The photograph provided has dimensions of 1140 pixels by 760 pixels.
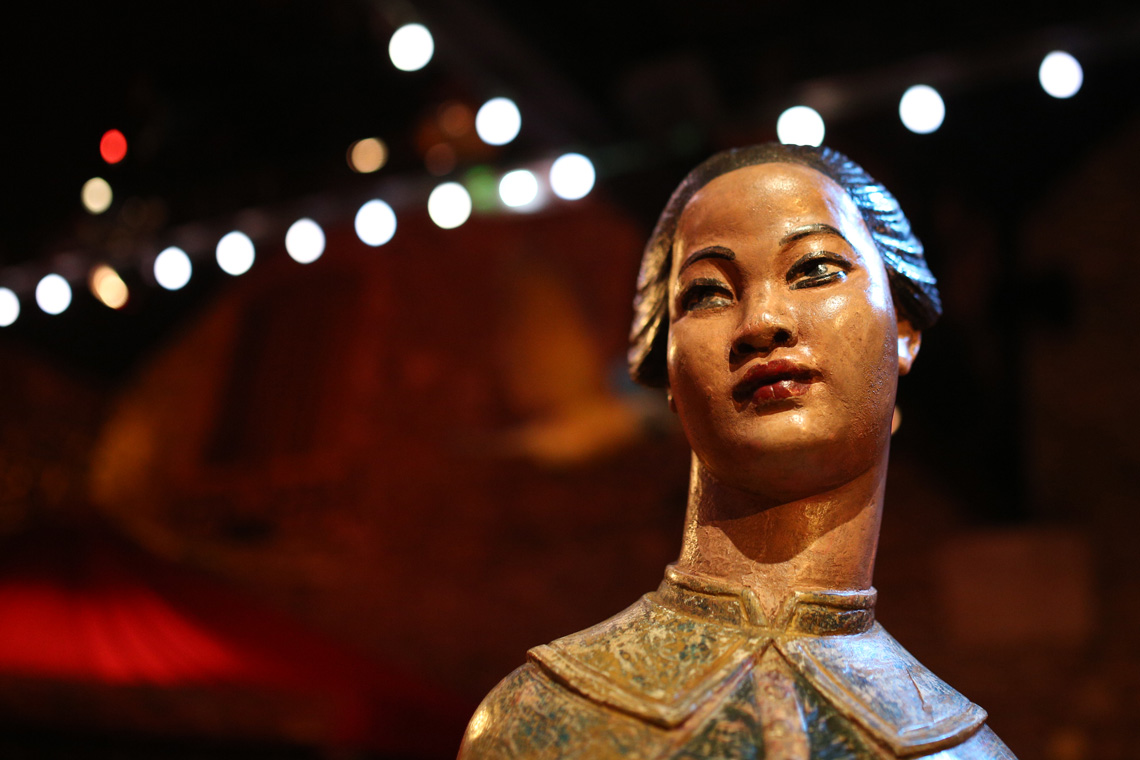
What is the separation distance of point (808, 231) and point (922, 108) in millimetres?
2028

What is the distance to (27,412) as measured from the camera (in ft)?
24.6

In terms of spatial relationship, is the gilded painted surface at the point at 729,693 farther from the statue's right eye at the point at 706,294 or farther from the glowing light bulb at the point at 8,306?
the glowing light bulb at the point at 8,306

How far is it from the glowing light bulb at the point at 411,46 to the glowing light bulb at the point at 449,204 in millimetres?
815

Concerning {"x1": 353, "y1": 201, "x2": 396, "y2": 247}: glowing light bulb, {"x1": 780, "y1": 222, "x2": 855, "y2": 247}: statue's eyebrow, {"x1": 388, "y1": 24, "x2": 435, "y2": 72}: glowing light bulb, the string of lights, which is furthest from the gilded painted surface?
{"x1": 353, "y1": 201, "x2": 396, "y2": 247}: glowing light bulb

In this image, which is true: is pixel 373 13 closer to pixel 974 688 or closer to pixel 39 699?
pixel 974 688

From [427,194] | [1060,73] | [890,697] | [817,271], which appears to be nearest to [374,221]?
[427,194]

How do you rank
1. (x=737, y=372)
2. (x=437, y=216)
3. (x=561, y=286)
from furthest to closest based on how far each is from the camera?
1. (x=561, y=286)
2. (x=437, y=216)
3. (x=737, y=372)

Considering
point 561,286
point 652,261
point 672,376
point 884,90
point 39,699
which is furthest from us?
point 561,286

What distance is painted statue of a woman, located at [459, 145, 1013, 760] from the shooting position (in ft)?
4.18

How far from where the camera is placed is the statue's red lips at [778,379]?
4.63 ft

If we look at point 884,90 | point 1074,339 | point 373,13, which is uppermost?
point 373,13

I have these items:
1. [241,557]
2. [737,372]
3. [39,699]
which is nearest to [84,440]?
[241,557]

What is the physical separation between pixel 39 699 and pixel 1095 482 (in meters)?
5.86

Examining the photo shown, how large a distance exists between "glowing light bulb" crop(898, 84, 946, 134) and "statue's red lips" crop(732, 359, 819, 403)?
2.19 meters
